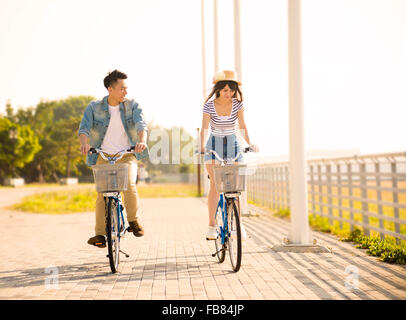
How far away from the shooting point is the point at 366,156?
8109mm

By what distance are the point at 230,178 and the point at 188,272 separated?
3.89ft

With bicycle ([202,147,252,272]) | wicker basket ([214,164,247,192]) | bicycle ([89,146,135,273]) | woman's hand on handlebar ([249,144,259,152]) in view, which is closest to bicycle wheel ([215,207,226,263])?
bicycle ([202,147,252,272])

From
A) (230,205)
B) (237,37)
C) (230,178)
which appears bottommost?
(230,205)

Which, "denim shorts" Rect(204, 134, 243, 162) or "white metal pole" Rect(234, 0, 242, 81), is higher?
"white metal pole" Rect(234, 0, 242, 81)

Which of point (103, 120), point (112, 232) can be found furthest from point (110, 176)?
point (103, 120)

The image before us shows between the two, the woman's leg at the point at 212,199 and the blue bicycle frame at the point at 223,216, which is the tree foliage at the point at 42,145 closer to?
the woman's leg at the point at 212,199

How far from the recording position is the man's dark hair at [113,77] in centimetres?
604

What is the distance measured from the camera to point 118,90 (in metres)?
6.06

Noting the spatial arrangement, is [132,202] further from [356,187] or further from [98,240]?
[356,187]

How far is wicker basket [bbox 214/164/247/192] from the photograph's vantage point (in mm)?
5258

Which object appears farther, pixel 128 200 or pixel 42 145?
pixel 42 145

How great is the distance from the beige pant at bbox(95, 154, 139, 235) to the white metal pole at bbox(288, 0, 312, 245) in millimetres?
2287

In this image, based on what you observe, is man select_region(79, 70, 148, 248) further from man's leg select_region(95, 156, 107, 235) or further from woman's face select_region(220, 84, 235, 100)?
woman's face select_region(220, 84, 235, 100)
